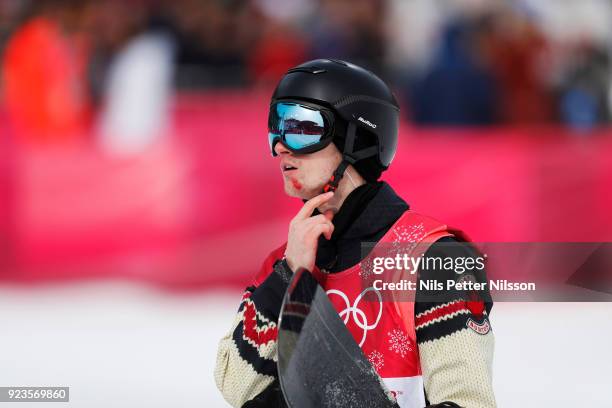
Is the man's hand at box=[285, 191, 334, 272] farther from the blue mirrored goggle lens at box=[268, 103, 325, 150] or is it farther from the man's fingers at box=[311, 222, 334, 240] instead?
the blue mirrored goggle lens at box=[268, 103, 325, 150]

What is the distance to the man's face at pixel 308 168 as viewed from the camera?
3.04 metres

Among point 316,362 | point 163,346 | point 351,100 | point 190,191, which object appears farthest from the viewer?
point 190,191

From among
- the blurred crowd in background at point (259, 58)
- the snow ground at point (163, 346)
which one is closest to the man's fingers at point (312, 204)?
the snow ground at point (163, 346)

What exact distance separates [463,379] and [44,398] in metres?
3.12

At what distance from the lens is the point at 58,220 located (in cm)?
877

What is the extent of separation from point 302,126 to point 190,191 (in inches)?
232

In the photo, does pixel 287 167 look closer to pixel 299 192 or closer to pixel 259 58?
pixel 299 192

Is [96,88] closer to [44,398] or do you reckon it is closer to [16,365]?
[16,365]

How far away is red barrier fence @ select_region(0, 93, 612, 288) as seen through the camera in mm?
8508

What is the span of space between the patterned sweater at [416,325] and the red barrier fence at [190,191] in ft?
17.9

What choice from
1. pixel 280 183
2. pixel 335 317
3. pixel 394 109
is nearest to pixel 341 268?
pixel 335 317

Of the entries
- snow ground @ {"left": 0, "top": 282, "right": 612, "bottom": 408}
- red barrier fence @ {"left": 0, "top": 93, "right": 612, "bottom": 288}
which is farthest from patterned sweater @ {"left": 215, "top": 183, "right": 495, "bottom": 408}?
red barrier fence @ {"left": 0, "top": 93, "right": 612, "bottom": 288}

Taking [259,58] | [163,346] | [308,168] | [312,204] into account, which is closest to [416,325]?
[312,204]

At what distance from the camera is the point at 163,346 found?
695 centimetres
